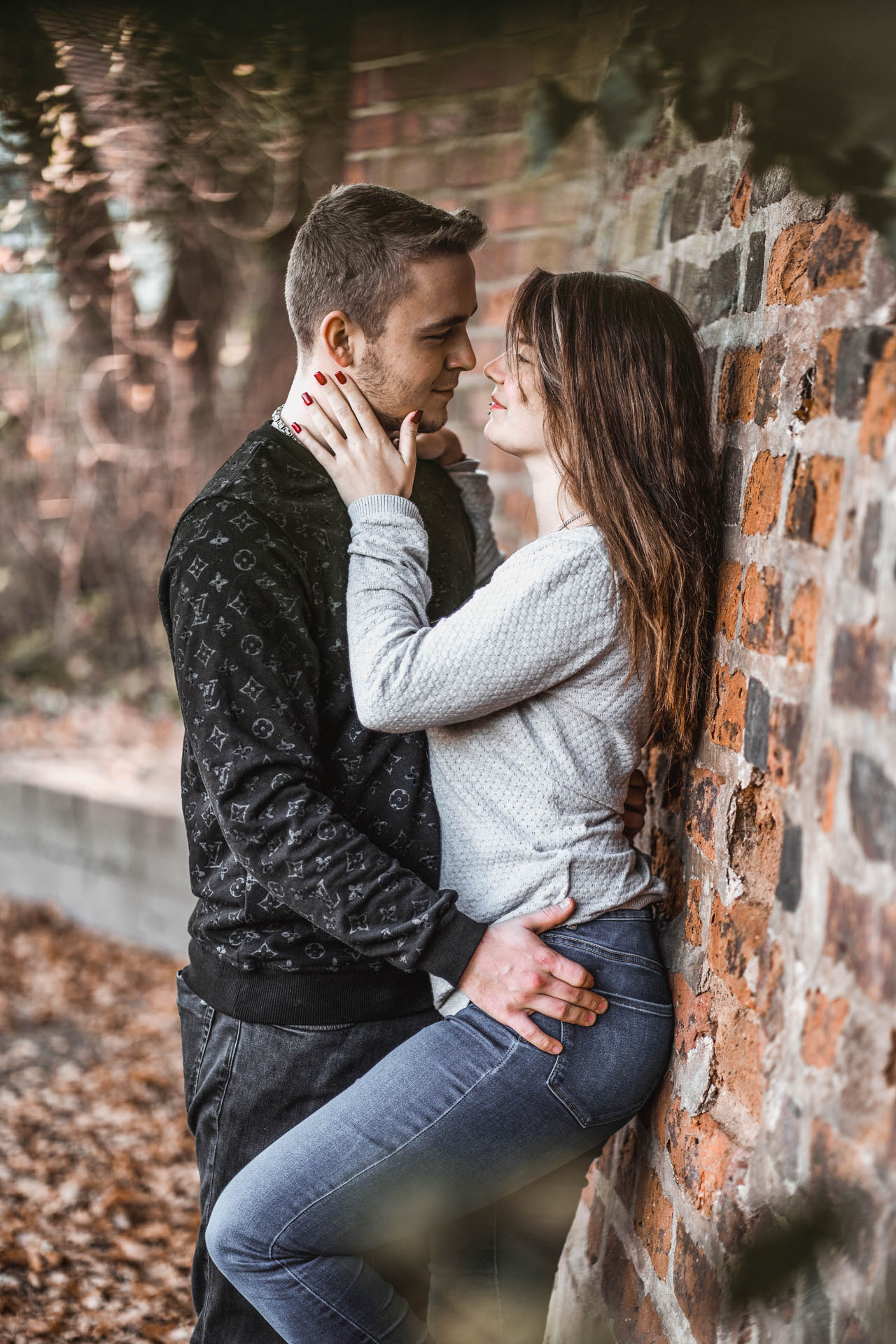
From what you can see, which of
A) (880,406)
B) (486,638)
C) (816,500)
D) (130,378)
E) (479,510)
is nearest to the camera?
→ (880,406)

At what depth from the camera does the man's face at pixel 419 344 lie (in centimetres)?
201

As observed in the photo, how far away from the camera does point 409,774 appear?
193 centimetres

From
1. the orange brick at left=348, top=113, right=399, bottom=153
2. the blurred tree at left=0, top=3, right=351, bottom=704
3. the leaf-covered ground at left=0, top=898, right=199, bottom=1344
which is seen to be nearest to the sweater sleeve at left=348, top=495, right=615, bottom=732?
the leaf-covered ground at left=0, top=898, right=199, bottom=1344

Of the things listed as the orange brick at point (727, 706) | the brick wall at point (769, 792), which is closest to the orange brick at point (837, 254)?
the brick wall at point (769, 792)

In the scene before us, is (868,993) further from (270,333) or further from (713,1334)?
(270,333)

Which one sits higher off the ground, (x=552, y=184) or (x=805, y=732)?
(x=552, y=184)

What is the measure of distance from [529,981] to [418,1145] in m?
0.28

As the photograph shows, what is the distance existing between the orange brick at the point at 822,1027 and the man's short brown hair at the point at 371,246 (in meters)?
1.28

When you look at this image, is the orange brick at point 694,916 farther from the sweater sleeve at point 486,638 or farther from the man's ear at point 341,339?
the man's ear at point 341,339

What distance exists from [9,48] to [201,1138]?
166 centimetres

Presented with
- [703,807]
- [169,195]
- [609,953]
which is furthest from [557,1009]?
[169,195]

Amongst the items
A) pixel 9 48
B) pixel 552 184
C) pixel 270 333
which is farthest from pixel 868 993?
pixel 270 333

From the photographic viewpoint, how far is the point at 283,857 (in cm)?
174

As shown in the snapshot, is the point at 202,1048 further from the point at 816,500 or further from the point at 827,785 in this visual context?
the point at 816,500
